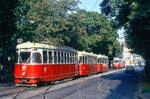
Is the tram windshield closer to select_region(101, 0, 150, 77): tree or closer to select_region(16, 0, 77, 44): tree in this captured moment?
select_region(16, 0, 77, 44): tree

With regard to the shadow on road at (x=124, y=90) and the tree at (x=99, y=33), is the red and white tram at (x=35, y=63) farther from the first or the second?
the tree at (x=99, y=33)

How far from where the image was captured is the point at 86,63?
38031mm

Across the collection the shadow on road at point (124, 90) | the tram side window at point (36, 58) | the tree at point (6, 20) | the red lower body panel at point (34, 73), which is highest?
the tree at point (6, 20)

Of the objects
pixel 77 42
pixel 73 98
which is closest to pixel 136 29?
pixel 73 98

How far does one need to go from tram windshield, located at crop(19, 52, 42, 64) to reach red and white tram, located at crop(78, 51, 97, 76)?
1308 centimetres

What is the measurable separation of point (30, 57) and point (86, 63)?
16.9 meters

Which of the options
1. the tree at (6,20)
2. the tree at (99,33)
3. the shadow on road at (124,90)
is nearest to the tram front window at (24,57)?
the tree at (6,20)

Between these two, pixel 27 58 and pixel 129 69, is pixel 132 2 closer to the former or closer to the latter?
pixel 27 58

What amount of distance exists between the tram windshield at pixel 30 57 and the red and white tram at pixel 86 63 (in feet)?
42.9

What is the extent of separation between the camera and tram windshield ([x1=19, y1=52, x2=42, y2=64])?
71.3 ft

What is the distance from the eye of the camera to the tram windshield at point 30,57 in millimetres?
21719

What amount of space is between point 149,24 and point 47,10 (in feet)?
59.3

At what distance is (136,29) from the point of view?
96.8 feet

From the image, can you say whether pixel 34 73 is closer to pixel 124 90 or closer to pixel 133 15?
pixel 124 90
